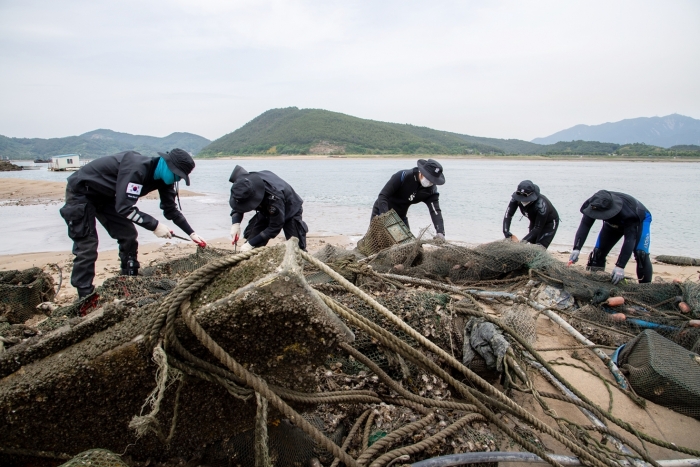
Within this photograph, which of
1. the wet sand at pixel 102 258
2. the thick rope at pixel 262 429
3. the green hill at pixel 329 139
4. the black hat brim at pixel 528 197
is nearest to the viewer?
the thick rope at pixel 262 429

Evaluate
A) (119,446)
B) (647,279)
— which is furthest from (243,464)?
(647,279)

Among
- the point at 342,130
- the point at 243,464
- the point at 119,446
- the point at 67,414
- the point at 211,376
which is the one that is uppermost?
the point at 342,130

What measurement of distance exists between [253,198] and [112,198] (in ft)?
4.61

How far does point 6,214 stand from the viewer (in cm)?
1113

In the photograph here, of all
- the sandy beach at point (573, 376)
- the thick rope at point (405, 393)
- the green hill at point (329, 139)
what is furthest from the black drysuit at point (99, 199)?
the green hill at point (329, 139)

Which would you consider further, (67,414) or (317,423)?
(317,423)

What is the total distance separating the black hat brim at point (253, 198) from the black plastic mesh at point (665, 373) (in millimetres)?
3479

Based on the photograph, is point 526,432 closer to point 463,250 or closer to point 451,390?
point 451,390

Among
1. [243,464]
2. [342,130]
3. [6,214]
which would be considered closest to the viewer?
[243,464]

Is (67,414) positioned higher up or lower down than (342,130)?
lower down

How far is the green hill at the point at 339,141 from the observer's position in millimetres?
74438

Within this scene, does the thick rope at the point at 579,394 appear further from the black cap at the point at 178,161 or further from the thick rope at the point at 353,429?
the black cap at the point at 178,161

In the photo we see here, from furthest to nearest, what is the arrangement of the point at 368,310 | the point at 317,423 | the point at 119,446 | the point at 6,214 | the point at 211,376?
the point at 6,214 < the point at 368,310 < the point at 317,423 < the point at 119,446 < the point at 211,376

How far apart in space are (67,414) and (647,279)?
5.90 m
